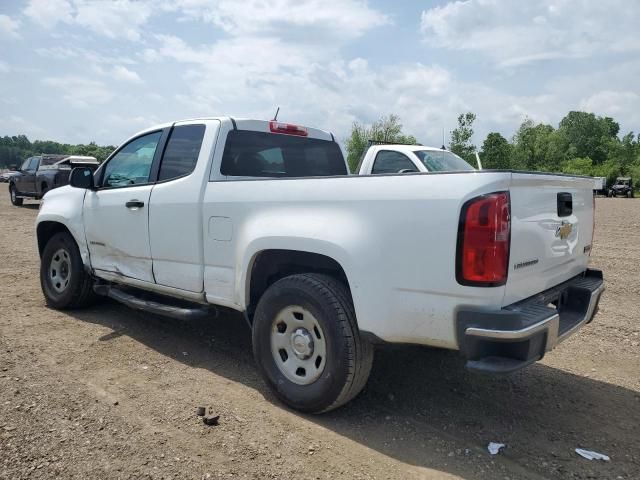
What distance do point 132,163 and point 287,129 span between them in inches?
60.2

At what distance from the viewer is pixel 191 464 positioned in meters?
2.79

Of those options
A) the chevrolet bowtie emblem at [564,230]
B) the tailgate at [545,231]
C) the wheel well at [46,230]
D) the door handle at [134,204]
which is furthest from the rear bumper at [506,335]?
the wheel well at [46,230]

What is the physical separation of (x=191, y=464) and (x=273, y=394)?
86cm

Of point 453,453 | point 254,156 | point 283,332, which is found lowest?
point 453,453

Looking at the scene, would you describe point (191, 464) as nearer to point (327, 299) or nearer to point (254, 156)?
point (327, 299)

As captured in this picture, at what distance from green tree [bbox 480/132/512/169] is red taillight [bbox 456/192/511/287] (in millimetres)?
45236

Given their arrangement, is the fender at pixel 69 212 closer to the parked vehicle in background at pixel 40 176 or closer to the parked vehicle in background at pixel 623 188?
the parked vehicle in background at pixel 40 176

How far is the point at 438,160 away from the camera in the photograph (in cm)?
925

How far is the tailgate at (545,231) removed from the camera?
273 centimetres

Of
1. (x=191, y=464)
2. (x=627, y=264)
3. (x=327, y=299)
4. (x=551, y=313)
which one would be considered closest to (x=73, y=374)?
(x=191, y=464)

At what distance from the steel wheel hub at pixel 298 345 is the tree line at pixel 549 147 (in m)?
20.9

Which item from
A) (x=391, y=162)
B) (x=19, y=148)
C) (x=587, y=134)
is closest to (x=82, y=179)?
(x=391, y=162)

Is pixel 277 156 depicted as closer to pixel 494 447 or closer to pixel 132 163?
pixel 132 163

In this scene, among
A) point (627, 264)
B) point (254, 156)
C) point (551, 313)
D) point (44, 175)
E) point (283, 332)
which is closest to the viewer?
point (551, 313)
